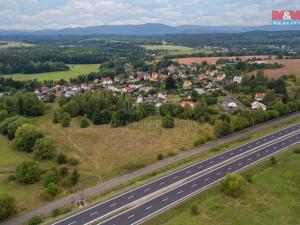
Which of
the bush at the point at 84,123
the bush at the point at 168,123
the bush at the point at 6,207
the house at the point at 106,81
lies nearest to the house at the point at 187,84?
the house at the point at 106,81

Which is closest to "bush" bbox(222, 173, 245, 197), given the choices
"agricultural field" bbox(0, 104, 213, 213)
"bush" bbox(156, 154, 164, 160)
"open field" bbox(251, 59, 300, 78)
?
"bush" bbox(156, 154, 164, 160)

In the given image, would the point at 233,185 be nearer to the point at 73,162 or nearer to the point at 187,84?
the point at 73,162

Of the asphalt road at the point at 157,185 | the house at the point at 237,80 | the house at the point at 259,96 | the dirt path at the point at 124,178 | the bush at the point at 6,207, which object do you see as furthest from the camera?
the house at the point at 237,80

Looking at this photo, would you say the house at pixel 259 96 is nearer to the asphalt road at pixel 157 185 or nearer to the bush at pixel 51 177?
the asphalt road at pixel 157 185

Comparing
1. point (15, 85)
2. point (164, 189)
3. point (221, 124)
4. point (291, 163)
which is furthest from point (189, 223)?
point (15, 85)

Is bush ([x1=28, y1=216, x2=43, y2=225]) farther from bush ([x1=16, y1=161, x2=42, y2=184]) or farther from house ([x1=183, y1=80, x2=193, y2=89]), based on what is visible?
house ([x1=183, y1=80, x2=193, y2=89])

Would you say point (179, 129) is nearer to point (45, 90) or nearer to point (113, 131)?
point (113, 131)

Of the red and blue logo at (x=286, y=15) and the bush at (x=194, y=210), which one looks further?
the red and blue logo at (x=286, y=15)
